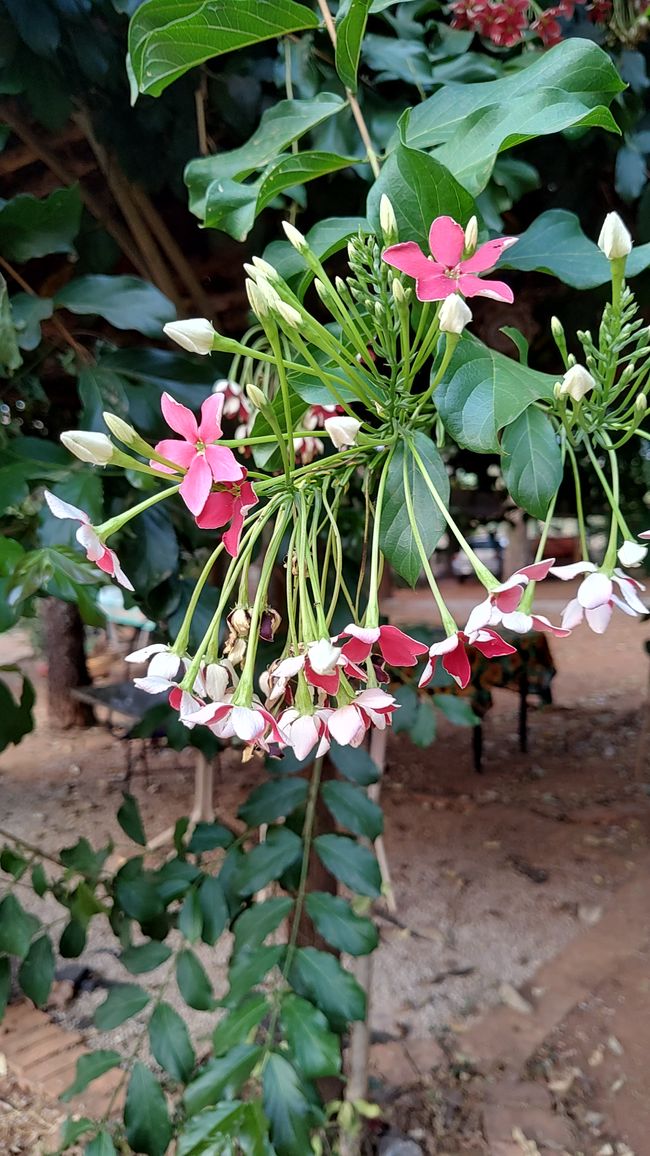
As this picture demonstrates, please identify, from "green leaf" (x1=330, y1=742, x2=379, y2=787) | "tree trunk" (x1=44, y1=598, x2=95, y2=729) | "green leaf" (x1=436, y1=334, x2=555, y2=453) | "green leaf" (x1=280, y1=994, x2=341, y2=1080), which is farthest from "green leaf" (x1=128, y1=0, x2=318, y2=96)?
"tree trunk" (x1=44, y1=598, x2=95, y2=729)

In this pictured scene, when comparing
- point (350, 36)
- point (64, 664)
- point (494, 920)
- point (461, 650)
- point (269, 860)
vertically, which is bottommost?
point (64, 664)

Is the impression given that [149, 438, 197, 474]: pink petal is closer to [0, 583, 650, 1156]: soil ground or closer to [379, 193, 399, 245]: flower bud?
[379, 193, 399, 245]: flower bud

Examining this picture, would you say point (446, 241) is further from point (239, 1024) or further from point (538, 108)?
point (239, 1024)

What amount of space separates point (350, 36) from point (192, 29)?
0.30 feet

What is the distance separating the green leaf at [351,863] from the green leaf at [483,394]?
0.62m

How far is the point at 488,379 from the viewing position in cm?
32

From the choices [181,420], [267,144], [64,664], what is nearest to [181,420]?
[181,420]

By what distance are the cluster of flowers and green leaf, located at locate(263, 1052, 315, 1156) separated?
106 cm

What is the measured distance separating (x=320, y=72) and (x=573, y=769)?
3.07 m

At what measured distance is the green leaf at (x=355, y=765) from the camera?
874mm

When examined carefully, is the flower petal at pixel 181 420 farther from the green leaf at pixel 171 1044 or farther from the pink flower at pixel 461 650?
the green leaf at pixel 171 1044

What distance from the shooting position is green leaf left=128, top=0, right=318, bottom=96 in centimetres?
41

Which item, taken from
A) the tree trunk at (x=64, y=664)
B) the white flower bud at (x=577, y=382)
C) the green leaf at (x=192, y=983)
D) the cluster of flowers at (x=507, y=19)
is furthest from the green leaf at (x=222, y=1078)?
the tree trunk at (x=64, y=664)

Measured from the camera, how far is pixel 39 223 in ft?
2.28
